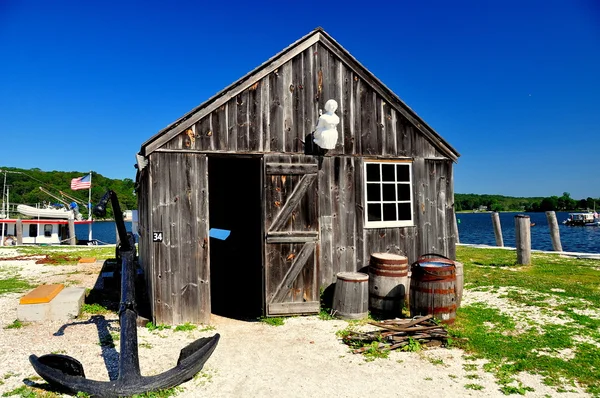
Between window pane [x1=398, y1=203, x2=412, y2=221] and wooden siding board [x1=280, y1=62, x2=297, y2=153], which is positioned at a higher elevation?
wooden siding board [x1=280, y1=62, x2=297, y2=153]

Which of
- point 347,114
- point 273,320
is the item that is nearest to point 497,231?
point 347,114

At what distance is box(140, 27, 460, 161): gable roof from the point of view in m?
7.37

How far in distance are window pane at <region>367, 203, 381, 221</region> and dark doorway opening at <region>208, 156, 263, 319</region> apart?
306 centimetres

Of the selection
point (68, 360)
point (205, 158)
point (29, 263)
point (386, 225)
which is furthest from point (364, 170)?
point (29, 263)

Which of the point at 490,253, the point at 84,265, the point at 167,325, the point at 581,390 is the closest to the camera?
the point at 581,390

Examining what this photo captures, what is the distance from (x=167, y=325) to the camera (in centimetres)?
732

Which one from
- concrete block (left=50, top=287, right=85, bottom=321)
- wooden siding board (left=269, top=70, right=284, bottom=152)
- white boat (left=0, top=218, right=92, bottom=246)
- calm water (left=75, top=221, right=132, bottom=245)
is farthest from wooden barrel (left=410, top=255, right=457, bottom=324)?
calm water (left=75, top=221, right=132, bottom=245)

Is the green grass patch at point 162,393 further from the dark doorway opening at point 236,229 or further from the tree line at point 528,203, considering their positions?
the tree line at point 528,203

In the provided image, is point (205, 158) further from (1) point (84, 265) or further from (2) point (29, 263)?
(2) point (29, 263)

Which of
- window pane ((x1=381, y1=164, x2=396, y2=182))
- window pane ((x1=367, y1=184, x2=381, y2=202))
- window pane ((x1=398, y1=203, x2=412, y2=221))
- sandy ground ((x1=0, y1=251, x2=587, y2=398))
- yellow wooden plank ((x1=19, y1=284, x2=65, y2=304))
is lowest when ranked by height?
sandy ground ((x1=0, y1=251, x2=587, y2=398))

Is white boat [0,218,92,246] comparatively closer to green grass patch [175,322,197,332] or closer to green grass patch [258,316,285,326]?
green grass patch [175,322,197,332]

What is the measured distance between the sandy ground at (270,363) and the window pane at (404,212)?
300cm

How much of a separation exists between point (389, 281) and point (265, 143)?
374cm

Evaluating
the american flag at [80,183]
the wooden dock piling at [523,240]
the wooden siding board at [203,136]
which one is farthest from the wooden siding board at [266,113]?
the american flag at [80,183]
